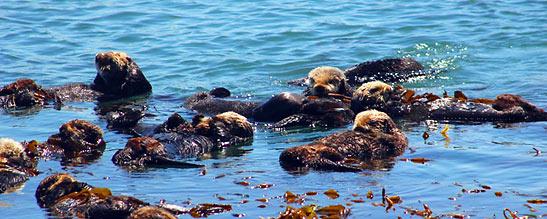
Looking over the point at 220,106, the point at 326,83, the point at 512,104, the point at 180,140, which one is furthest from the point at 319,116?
the point at 512,104

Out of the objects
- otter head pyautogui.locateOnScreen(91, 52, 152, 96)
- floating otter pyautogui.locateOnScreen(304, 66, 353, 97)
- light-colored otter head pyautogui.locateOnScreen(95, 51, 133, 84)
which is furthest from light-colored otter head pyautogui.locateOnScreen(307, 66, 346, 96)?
light-colored otter head pyautogui.locateOnScreen(95, 51, 133, 84)

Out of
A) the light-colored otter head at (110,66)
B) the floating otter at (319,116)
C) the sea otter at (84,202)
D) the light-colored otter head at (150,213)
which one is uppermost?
the light-colored otter head at (110,66)

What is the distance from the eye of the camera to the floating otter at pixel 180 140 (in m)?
5.88

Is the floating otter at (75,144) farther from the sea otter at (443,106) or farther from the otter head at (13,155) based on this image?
the sea otter at (443,106)

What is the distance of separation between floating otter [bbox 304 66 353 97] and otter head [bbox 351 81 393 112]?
0.63 metres

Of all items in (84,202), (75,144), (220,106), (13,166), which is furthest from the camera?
(220,106)

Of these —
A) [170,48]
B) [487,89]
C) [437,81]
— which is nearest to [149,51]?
[170,48]

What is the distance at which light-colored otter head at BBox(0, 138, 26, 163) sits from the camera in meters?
5.66

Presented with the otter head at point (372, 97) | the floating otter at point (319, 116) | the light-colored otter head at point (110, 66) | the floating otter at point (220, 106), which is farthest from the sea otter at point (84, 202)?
the light-colored otter head at point (110, 66)

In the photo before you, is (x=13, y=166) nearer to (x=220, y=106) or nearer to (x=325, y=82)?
(x=220, y=106)

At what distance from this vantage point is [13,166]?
18.4 feet

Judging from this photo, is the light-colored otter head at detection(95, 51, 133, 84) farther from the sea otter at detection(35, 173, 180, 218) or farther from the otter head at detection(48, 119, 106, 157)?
the sea otter at detection(35, 173, 180, 218)

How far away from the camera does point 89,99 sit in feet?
31.9

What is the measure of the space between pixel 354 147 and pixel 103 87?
5015 millimetres
